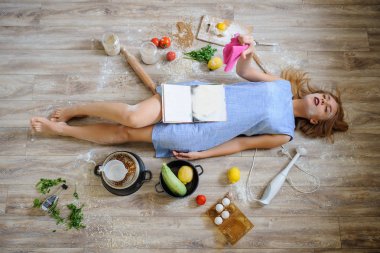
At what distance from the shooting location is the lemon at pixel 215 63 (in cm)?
188

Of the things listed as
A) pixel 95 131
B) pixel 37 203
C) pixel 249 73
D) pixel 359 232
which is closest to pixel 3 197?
pixel 37 203

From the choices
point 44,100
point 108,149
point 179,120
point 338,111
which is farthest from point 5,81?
point 338,111

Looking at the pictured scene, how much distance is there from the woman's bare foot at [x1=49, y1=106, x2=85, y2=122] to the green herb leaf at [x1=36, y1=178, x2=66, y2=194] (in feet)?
0.99

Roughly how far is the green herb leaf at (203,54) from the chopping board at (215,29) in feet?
0.22

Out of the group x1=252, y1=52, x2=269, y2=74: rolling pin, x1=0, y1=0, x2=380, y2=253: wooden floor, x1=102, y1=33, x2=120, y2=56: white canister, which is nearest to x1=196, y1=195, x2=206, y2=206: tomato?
x1=0, y1=0, x2=380, y2=253: wooden floor

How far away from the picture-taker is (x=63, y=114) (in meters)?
1.76

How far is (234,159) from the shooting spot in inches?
70.4

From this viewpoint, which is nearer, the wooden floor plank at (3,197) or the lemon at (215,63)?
the wooden floor plank at (3,197)

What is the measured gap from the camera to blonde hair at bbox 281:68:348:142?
174cm

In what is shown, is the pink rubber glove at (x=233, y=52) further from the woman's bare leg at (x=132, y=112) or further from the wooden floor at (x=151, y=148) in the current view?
the woman's bare leg at (x=132, y=112)

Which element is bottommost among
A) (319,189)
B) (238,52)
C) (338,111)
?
(319,189)

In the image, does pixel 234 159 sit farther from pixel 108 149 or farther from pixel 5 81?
pixel 5 81

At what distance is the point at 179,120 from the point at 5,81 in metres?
0.98

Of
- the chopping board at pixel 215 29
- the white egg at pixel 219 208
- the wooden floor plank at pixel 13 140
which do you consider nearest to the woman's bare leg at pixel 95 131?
the wooden floor plank at pixel 13 140
